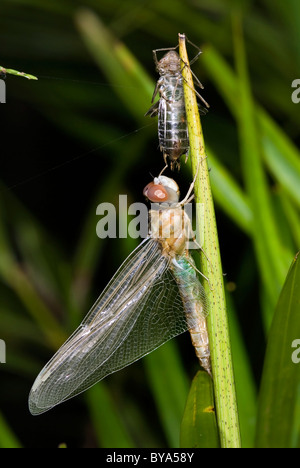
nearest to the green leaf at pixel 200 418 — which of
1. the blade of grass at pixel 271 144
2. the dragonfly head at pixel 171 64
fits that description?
the dragonfly head at pixel 171 64

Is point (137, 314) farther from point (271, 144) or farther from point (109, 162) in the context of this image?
point (109, 162)

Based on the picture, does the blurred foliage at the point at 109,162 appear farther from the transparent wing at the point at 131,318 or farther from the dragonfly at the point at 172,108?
the dragonfly at the point at 172,108

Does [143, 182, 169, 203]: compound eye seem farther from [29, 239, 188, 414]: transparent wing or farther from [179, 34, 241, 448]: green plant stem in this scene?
[179, 34, 241, 448]: green plant stem

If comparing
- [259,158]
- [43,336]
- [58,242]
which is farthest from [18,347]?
[259,158]
